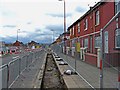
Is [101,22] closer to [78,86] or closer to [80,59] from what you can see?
[80,59]

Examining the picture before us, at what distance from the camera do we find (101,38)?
5.92 m

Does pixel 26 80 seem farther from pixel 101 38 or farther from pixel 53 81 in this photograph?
pixel 101 38

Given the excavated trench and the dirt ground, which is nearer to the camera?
the excavated trench

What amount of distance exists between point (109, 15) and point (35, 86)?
10.6 m

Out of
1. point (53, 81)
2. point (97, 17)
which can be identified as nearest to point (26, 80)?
point (53, 81)

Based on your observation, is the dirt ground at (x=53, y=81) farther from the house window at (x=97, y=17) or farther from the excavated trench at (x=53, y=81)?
the house window at (x=97, y=17)

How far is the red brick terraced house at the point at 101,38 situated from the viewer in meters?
6.21

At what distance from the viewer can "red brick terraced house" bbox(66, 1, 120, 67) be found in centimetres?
621

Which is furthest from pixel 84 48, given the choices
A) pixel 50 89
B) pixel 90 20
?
pixel 90 20

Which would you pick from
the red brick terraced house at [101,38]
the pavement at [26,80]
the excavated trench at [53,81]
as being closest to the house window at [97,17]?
the red brick terraced house at [101,38]

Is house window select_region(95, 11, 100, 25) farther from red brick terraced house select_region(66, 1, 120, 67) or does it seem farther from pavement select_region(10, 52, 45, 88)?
pavement select_region(10, 52, 45, 88)

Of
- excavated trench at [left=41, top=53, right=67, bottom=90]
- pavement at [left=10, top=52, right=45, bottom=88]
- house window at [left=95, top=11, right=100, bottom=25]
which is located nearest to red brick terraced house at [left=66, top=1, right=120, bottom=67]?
house window at [left=95, top=11, right=100, bottom=25]

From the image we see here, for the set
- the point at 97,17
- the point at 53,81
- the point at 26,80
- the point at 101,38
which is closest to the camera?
the point at 101,38

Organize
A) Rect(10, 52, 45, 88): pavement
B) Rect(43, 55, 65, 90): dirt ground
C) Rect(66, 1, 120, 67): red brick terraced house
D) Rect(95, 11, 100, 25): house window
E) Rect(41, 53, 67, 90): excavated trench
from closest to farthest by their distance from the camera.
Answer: Rect(66, 1, 120, 67): red brick terraced house, Rect(10, 52, 45, 88): pavement, Rect(41, 53, 67, 90): excavated trench, Rect(43, 55, 65, 90): dirt ground, Rect(95, 11, 100, 25): house window
